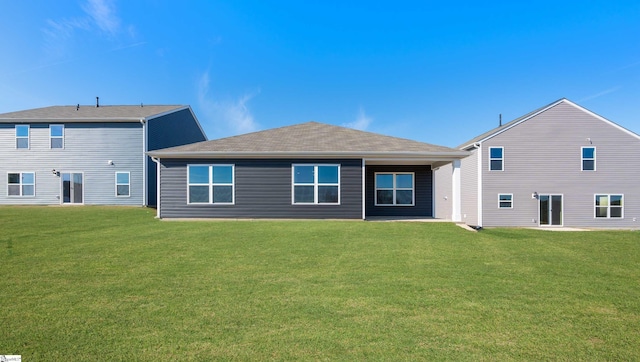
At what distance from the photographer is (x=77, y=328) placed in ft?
11.6

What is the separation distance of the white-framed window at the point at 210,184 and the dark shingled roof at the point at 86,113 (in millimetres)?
9375

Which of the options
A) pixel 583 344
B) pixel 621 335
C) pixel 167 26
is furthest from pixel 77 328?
pixel 167 26

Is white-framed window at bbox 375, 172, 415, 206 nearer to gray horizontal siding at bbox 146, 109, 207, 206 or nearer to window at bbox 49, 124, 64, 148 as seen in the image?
gray horizontal siding at bbox 146, 109, 207, 206

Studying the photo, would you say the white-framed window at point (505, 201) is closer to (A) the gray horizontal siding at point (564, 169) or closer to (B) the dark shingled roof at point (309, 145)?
(A) the gray horizontal siding at point (564, 169)

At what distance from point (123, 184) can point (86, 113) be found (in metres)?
6.06

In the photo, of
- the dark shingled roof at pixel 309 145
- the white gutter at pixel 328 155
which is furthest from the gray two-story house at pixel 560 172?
the dark shingled roof at pixel 309 145

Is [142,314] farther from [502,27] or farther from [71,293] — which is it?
[502,27]

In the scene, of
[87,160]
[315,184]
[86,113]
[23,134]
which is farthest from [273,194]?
[23,134]

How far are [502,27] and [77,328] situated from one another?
2396 cm

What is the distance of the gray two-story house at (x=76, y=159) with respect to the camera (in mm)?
19641

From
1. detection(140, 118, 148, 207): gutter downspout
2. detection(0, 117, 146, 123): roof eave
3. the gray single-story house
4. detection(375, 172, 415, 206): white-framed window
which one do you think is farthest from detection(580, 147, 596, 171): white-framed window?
detection(0, 117, 146, 123): roof eave

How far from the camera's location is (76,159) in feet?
65.0

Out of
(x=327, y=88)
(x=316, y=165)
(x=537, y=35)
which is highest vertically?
(x=537, y=35)

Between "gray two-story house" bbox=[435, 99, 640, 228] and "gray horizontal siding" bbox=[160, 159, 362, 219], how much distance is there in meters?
7.00
